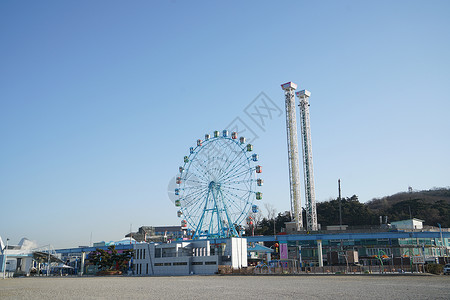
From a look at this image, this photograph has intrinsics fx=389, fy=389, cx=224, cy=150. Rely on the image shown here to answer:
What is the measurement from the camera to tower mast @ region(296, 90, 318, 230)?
109m

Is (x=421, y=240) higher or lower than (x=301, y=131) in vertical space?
lower

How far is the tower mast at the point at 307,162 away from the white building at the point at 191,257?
4027 cm

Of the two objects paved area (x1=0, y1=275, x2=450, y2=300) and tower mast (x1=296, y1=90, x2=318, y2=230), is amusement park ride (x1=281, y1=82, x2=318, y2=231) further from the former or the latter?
paved area (x1=0, y1=275, x2=450, y2=300)

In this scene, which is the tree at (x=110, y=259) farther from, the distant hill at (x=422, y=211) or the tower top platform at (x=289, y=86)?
the distant hill at (x=422, y=211)

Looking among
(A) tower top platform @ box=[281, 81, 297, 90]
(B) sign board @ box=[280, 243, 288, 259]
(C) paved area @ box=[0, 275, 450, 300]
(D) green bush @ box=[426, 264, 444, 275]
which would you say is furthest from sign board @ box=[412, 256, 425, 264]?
(A) tower top platform @ box=[281, 81, 297, 90]

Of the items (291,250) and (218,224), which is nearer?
(218,224)

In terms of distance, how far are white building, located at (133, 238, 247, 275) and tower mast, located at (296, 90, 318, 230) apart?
4027cm

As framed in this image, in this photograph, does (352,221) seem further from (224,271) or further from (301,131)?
(224,271)

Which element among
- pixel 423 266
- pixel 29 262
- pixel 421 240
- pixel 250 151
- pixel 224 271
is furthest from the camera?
pixel 29 262

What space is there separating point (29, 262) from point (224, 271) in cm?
7221

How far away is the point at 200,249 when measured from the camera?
75500 millimetres

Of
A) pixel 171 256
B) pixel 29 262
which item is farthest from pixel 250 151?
pixel 29 262

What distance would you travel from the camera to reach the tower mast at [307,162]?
109m

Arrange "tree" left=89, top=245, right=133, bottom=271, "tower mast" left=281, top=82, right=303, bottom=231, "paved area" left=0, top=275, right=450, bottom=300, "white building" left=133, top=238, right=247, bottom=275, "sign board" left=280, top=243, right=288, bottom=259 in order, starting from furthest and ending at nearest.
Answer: "tower mast" left=281, top=82, right=303, bottom=231, "sign board" left=280, top=243, right=288, bottom=259, "tree" left=89, top=245, right=133, bottom=271, "white building" left=133, top=238, right=247, bottom=275, "paved area" left=0, top=275, right=450, bottom=300
